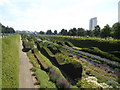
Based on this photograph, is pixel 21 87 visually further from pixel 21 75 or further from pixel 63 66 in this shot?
pixel 63 66

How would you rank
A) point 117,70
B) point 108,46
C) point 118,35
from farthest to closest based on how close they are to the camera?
point 118,35
point 108,46
point 117,70

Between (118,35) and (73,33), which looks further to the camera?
(73,33)

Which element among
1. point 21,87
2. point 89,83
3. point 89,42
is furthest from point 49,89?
point 89,42

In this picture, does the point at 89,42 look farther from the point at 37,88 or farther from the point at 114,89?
the point at 37,88

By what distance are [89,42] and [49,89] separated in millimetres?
28327

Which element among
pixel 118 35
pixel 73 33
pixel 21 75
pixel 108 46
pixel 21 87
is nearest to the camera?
pixel 21 87

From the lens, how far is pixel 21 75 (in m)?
11.9

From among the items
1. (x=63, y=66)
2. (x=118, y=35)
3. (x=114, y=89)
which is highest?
(x=118, y=35)

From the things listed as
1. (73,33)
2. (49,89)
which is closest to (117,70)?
(49,89)

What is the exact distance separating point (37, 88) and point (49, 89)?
132 cm

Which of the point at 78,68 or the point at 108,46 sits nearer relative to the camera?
the point at 78,68

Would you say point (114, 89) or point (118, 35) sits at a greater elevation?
point (118, 35)

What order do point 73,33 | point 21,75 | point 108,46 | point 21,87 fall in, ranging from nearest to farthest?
point 21,87
point 21,75
point 108,46
point 73,33

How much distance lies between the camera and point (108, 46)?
27.3 m
